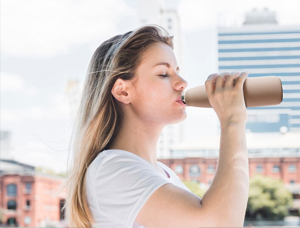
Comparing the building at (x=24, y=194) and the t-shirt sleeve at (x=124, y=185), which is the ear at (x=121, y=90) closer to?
the t-shirt sleeve at (x=124, y=185)

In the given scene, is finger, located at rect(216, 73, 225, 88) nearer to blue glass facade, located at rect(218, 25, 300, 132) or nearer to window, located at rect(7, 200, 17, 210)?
blue glass facade, located at rect(218, 25, 300, 132)

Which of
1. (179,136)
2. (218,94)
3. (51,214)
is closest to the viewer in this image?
(218,94)

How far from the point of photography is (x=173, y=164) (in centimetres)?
1394

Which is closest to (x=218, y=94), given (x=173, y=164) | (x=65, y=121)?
(x=65, y=121)

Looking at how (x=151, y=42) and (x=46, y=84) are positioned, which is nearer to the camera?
(x=151, y=42)

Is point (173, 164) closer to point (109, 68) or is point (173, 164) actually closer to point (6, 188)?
point (6, 188)

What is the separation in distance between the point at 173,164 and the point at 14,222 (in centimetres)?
535

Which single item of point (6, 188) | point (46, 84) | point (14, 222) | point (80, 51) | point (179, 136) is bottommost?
point (14, 222)

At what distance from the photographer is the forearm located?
0.37m

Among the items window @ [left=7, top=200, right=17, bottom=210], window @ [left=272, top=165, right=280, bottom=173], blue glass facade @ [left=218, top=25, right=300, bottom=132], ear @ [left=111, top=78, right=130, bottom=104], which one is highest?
blue glass facade @ [left=218, top=25, right=300, bottom=132]

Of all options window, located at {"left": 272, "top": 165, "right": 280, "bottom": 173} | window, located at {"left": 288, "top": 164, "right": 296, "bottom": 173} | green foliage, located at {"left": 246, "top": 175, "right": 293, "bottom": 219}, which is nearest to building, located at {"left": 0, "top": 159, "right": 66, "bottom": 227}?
green foliage, located at {"left": 246, "top": 175, "right": 293, "bottom": 219}

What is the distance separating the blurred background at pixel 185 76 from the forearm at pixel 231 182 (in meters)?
10.5

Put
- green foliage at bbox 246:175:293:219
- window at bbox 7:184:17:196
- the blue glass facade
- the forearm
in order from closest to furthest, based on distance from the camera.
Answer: the forearm
the blue glass facade
green foliage at bbox 246:175:293:219
window at bbox 7:184:17:196

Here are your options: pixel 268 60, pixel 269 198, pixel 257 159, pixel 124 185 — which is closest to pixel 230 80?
pixel 124 185
